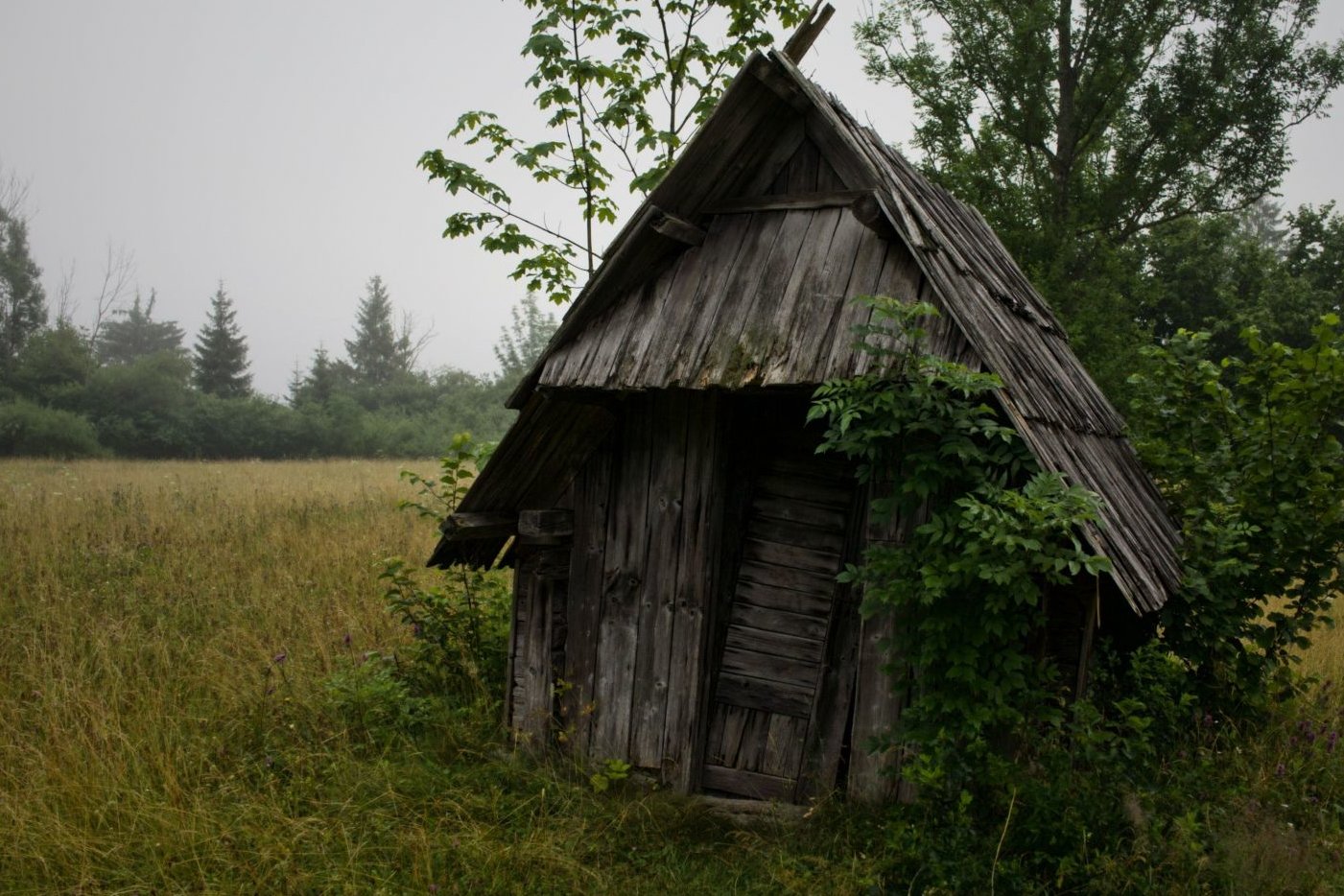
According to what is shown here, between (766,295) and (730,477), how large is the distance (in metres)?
1.09

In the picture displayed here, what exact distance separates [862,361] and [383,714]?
148 inches

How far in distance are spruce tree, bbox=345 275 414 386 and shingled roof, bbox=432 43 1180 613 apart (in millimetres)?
60334

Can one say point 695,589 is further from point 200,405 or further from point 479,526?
point 200,405

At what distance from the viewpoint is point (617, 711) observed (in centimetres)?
546

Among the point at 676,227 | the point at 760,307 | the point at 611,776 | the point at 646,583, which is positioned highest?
the point at 676,227

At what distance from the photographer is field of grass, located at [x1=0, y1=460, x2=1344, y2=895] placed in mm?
4328

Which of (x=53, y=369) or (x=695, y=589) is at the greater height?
(x=53, y=369)

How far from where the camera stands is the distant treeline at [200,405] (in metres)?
37.8

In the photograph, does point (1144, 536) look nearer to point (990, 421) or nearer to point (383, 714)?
point (990, 421)

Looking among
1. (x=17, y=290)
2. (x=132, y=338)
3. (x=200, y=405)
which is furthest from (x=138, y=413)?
(x=132, y=338)

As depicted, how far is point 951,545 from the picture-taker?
4324 millimetres

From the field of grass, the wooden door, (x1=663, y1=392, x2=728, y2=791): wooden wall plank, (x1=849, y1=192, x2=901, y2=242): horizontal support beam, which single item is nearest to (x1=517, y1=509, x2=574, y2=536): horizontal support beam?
(x1=663, y1=392, x2=728, y2=791): wooden wall plank

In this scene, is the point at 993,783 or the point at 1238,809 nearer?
the point at 993,783

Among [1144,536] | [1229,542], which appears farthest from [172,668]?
[1229,542]
